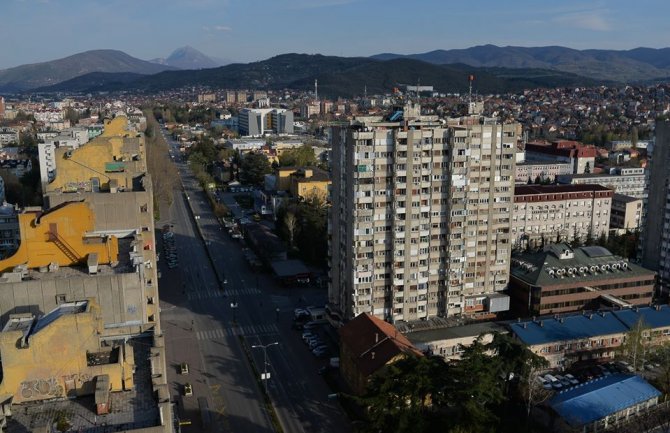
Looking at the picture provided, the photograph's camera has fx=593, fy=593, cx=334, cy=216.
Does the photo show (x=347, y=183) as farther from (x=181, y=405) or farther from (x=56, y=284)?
(x=56, y=284)

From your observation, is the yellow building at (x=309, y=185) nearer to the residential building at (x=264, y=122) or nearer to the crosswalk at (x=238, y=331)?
the crosswalk at (x=238, y=331)

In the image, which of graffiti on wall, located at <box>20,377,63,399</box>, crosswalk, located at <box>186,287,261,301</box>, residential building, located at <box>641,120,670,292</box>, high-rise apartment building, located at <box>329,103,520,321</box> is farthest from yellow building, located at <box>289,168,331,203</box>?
graffiti on wall, located at <box>20,377,63,399</box>

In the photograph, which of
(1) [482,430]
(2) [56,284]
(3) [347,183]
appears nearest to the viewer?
(2) [56,284]

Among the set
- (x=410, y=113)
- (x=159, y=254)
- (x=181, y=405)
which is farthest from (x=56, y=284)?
(x=159, y=254)

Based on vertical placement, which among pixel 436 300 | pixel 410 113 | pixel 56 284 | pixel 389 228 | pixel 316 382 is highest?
pixel 410 113

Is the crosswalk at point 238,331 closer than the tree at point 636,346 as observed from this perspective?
No

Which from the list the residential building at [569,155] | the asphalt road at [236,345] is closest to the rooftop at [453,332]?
the asphalt road at [236,345]
